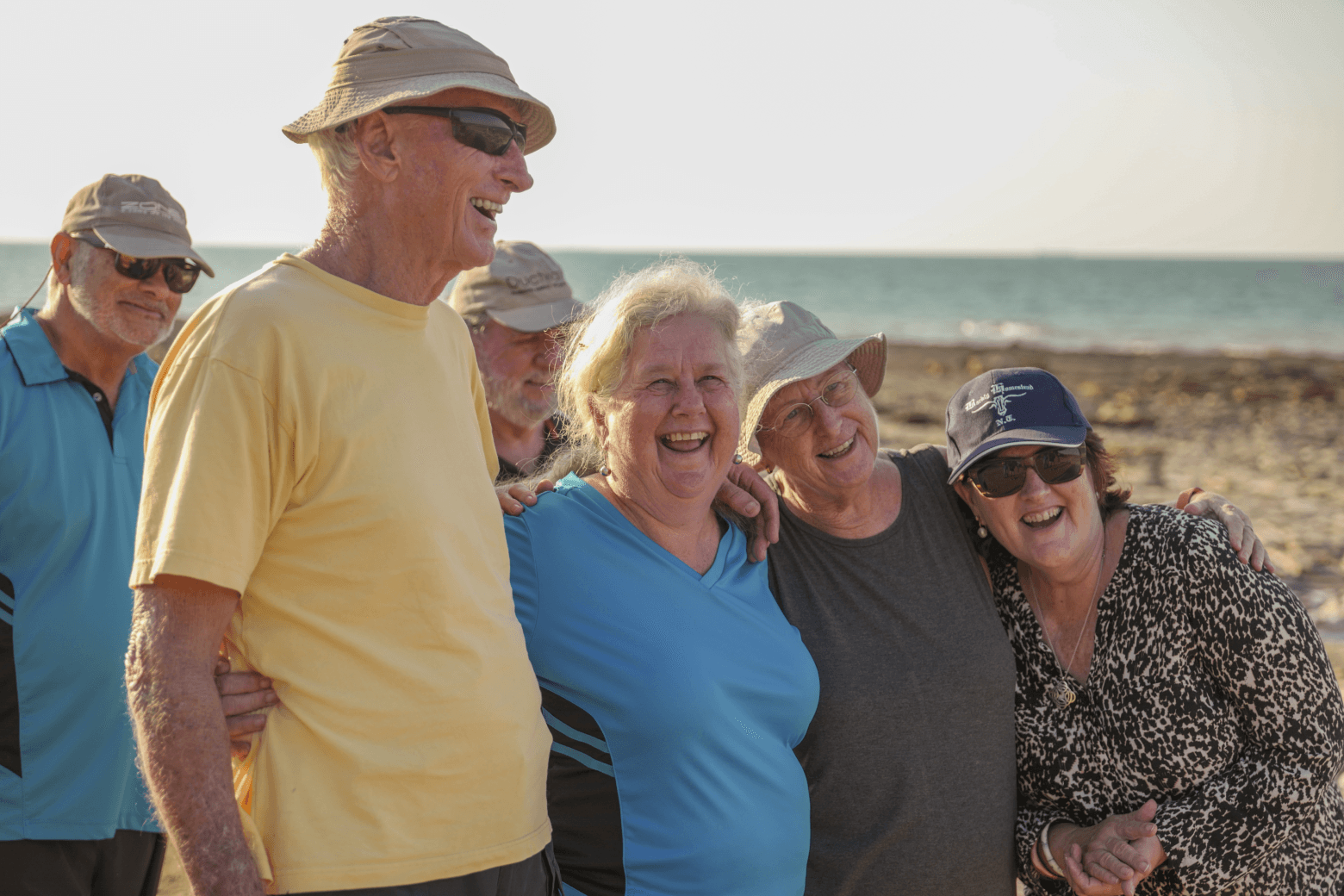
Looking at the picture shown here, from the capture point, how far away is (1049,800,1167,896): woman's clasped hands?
2.64 meters

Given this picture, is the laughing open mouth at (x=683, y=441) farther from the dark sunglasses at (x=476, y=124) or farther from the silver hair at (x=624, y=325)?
the dark sunglasses at (x=476, y=124)

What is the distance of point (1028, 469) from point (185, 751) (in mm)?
2232

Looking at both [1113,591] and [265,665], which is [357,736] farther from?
[1113,591]

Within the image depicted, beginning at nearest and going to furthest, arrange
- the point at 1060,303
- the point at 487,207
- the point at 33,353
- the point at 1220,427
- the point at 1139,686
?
the point at 487,207 < the point at 1139,686 < the point at 33,353 < the point at 1220,427 < the point at 1060,303

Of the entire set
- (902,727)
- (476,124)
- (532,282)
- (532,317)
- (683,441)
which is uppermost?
(476,124)

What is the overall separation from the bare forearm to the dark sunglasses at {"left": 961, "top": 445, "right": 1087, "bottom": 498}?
209cm

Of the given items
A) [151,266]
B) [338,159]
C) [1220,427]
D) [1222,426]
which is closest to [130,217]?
[151,266]

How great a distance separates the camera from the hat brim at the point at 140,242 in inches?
137

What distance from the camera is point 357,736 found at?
6.25ft

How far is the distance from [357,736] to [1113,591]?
211cm

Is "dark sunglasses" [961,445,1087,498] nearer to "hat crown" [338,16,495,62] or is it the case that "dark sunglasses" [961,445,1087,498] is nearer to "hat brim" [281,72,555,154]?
"hat brim" [281,72,555,154]

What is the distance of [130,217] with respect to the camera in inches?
141

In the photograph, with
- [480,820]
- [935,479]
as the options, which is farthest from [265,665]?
[935,479]

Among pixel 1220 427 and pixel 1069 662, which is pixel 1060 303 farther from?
pixel 1069 662
